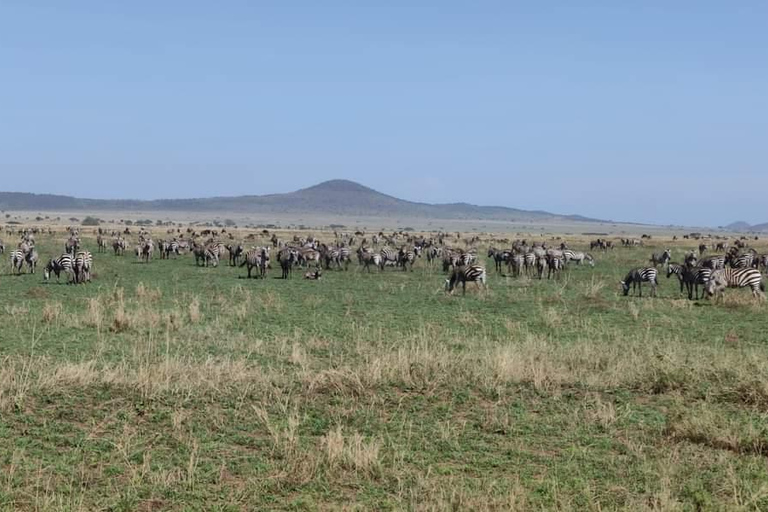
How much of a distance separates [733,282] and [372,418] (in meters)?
19.1

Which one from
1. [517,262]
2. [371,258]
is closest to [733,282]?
[517,262]

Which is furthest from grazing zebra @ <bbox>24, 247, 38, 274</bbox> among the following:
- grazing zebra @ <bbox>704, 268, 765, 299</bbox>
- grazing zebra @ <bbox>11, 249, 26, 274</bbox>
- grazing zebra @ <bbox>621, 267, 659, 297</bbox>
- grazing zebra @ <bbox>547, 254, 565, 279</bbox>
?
grazing zebra @ <bbox>704, 268, 765, 299</bbox>

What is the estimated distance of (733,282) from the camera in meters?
23.8

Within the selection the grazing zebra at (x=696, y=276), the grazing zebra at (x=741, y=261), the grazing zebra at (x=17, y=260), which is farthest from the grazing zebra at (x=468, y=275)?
the grazing zebra at (x=17, y=260)

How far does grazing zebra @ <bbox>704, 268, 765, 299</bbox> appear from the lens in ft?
76.1

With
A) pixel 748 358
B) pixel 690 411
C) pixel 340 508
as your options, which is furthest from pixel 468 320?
pixel 340 508

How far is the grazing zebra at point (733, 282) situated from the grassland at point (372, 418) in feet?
23.9

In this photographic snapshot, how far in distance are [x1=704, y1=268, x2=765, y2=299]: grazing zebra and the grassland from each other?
7287mm

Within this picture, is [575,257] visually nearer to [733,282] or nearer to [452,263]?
[452,263]

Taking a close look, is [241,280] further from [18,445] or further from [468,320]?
[18,445]

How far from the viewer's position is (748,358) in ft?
39.1

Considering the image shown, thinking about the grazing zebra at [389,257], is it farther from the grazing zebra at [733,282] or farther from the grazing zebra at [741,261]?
the grazing zebra at [733,282]

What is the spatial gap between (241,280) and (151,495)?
75.3 feet

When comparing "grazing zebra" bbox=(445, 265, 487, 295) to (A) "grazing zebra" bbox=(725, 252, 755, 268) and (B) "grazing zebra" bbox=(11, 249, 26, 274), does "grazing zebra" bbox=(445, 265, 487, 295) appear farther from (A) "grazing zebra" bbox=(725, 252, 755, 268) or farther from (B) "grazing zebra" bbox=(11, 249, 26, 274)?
(B) "grazing zebra" bbox=(11, 249, 26, 274)
